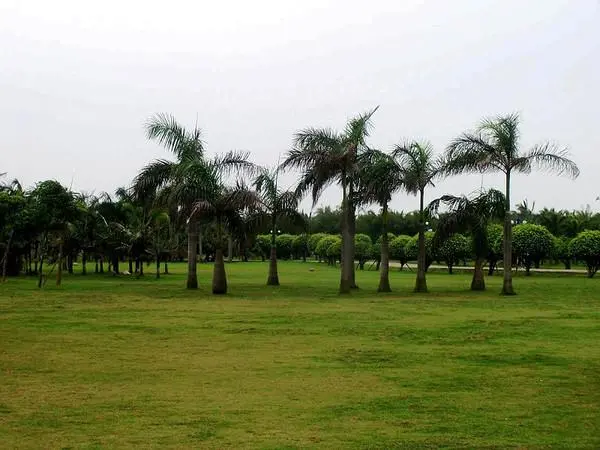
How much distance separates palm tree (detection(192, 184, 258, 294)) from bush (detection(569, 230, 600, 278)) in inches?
1003

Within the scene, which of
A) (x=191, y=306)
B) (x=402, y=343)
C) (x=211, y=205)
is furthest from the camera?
(x=211, y=205)

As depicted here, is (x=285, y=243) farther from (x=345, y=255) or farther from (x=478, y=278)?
(x=345, y=255)

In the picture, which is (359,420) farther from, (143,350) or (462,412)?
(143,350)

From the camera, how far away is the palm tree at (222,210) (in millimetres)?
27703

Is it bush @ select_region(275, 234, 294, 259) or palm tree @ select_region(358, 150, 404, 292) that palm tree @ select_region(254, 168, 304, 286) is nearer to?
palm tree @ select_region(358, 150, 404, 292)

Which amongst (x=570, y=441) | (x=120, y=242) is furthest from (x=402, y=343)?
(x=120, y=242)

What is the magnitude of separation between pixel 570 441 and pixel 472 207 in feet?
77.2

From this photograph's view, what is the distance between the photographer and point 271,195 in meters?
33.8

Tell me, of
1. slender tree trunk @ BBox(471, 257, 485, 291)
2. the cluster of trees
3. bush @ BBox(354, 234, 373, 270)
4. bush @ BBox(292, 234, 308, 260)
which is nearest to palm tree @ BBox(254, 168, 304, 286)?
the cluster of trees

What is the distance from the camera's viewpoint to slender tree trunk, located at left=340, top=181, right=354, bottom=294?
91.2ft

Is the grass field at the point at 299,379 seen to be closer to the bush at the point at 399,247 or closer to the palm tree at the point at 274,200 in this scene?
the palm tree at the point at 274,200

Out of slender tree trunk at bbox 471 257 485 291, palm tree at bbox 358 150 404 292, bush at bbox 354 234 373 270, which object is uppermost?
palm tree at bbox 358 150 404 292

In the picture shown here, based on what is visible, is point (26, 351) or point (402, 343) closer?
point (26, 351)

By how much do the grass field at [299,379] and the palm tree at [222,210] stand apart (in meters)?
8.16
